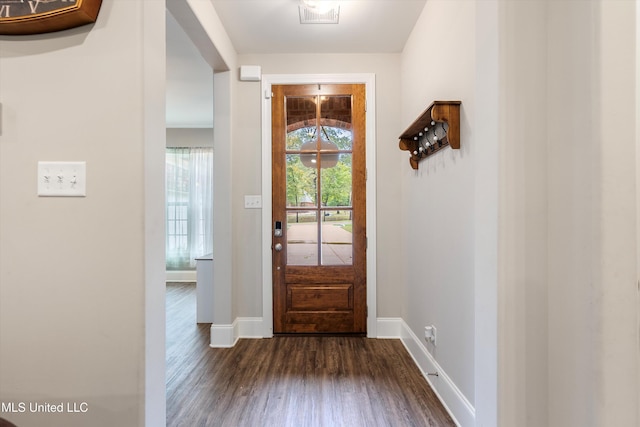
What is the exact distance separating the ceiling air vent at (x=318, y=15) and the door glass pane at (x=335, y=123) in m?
0.61

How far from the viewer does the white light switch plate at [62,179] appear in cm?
107

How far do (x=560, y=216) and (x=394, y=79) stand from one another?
2173mm

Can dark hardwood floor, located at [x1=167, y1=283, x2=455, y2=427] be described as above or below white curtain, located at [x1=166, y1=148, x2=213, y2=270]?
below

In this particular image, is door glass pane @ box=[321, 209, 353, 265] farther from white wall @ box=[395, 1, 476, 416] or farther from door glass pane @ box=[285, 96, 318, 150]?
door glass pane @ box=[285, 96, 318, 150]

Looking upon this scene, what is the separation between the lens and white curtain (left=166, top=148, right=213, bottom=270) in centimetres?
504

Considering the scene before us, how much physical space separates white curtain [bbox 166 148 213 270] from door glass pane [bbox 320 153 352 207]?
299 cm

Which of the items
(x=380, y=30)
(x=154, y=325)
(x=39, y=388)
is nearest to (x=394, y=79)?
(x=380, y=30)

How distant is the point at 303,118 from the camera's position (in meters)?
2.72

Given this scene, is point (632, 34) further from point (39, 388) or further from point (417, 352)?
point (39, 388)

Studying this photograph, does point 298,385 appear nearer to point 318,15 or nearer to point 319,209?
point 319,209

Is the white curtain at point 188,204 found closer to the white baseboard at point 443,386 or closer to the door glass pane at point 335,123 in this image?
the door glass pane at point 335,123

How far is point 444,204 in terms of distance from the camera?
1.74 meters

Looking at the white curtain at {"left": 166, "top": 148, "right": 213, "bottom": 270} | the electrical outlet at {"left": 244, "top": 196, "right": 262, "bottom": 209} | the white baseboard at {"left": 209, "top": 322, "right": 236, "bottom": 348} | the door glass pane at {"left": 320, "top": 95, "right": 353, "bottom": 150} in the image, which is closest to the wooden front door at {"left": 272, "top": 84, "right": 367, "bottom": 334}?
the door glass pane at {"left": 320, "top": 95, "right": 353, "bottom": 150}

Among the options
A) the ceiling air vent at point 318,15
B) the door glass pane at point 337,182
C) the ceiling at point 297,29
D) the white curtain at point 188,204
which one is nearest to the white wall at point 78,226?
the ceiling at point 297,29
